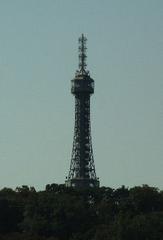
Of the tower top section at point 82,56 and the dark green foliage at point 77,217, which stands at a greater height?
the tower top section at point 82,56

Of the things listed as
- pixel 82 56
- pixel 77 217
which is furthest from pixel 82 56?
pixel 77 217

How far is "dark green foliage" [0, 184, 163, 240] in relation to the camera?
164 ft

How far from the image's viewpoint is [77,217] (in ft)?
183

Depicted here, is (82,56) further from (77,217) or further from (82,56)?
(77,217)

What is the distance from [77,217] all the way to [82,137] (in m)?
37.3

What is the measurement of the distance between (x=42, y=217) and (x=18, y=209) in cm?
594

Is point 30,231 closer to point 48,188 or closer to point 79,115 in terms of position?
point 48,188

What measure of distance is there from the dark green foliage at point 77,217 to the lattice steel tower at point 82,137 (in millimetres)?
19947

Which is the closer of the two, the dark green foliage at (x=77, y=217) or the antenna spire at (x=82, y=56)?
the dark green foliage at (x=77, y=217)

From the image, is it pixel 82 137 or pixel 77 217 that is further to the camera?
pixel 82 137

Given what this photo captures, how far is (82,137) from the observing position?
9288 centimetres

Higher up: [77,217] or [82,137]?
[82,137]

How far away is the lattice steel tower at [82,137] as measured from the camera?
300 ft

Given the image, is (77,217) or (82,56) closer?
(77,217)
